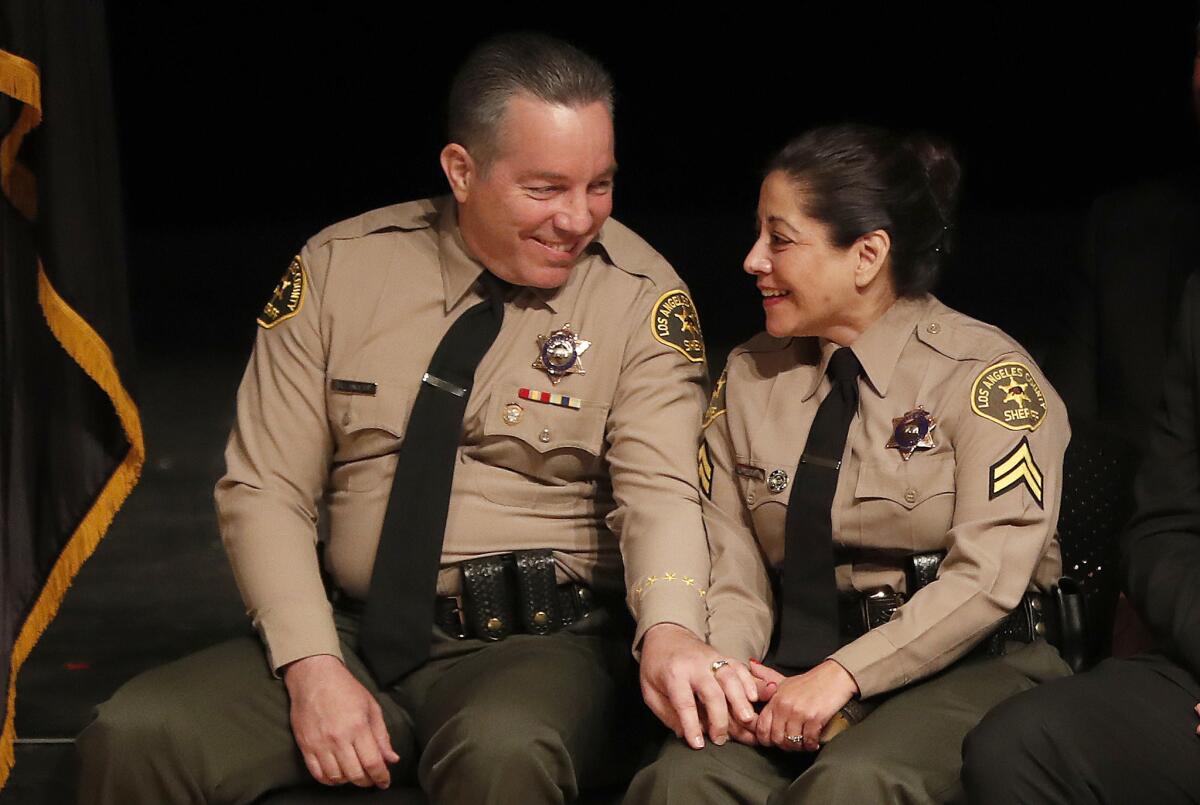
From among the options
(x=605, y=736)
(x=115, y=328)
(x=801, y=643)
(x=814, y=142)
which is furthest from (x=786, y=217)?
(x=115, y=328)

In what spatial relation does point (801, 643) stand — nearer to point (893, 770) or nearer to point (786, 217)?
point (893, 770)

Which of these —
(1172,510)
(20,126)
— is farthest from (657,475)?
(20,126)

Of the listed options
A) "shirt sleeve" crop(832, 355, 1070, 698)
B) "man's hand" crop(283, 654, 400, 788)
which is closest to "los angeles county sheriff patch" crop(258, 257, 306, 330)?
"man's hand" crop(283, 654, 400, 788)

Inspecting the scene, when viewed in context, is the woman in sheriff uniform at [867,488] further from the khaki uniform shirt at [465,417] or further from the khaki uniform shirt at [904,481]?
the khaki uniform shirt at [465,417]

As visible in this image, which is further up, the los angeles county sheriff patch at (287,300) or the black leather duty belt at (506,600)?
the los angeles county sheriff patch at (287,300)

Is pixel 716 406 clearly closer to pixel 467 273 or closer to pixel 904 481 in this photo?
pixel 904 481

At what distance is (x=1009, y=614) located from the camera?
2.75 m

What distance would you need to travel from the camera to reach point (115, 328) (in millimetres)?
3076

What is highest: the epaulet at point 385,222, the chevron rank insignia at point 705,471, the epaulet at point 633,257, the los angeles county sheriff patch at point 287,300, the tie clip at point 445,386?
the epaulet at point 385,222

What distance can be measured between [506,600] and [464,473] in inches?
9.0

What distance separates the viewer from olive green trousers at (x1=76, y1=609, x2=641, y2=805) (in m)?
2.61

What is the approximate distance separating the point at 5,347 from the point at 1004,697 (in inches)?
67.9

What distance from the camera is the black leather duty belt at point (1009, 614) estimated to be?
279 cm

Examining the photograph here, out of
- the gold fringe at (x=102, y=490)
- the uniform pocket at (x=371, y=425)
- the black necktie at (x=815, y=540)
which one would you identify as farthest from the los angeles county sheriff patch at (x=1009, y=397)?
the gold fringe at (x=102, y=490)
